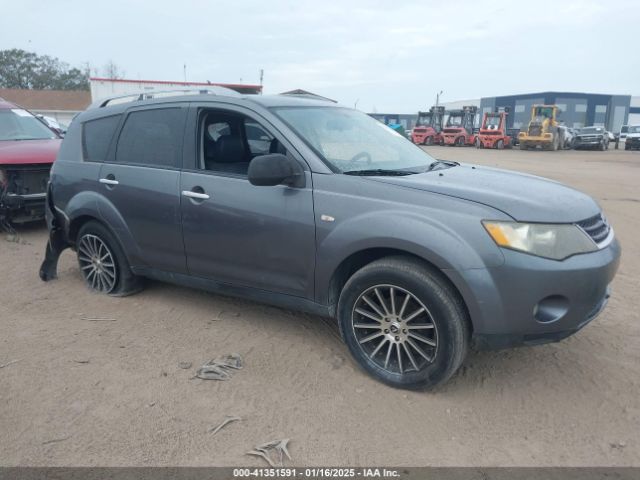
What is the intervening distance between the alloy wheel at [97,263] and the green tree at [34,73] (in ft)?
234

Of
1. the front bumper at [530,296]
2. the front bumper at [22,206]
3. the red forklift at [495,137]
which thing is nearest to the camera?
the front bumper at [530,296]

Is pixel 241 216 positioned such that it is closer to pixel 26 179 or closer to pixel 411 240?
pixel 411 240

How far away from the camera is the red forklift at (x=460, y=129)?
36.2 metres

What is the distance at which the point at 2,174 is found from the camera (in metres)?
7.18

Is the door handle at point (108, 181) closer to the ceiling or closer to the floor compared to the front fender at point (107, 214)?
closer to the ceiling

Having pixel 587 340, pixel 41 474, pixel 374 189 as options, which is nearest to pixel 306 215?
pixel 374 189

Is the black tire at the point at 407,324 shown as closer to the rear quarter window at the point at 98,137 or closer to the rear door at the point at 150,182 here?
the rear door at the point at 150,182

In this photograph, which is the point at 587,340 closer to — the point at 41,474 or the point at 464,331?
the point at 464,331

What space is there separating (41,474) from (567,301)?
9.47 ft

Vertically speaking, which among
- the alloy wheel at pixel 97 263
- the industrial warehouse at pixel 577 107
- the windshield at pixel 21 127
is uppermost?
the industrial warehouse at pixel 577 107

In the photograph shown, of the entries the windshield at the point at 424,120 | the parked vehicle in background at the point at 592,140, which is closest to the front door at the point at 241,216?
the parked vehicle in background at the point at 592,140

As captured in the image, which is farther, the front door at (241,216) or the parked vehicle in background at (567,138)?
the parked vehicle in background at (567,138)

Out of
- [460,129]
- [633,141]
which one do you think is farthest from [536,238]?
[633,141]

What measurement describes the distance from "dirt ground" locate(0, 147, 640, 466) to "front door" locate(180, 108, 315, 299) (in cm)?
56
